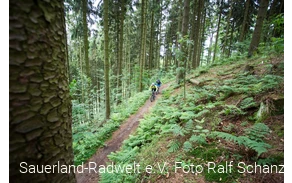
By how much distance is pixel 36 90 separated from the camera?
0.90 metres

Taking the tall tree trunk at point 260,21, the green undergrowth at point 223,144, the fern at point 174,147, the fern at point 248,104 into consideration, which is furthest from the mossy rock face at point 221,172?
the tall tree trunk at point 260,21

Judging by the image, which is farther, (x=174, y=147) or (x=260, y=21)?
(x=260, y=21)

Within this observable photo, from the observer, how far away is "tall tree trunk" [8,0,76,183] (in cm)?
79

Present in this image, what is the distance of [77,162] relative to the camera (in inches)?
235

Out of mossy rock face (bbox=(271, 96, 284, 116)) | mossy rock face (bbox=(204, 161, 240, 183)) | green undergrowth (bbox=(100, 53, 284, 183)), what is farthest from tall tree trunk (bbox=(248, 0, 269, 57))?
mossy rock face (bbox=(204, 161, 240, 183))

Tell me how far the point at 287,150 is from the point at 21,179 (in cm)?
226

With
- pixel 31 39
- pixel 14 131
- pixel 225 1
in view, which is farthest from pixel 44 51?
pixel 225 1

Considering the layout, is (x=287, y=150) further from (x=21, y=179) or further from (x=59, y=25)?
(x=59, y=25)

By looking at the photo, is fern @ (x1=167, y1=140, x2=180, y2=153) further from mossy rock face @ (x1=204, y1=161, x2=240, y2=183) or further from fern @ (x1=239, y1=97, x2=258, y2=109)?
fern @ (x1=239, y1=97, x2=258, y2=109)

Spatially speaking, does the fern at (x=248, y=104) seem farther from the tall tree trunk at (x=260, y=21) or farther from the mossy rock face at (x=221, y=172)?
the tall tree trunk at (x=260, y=21)

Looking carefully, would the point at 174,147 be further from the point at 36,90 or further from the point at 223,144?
the point at 36,90

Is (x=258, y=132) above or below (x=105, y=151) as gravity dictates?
above

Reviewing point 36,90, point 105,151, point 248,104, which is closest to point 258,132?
point 248,104

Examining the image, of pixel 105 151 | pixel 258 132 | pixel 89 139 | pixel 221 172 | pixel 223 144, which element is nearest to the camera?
pixel 221 172
